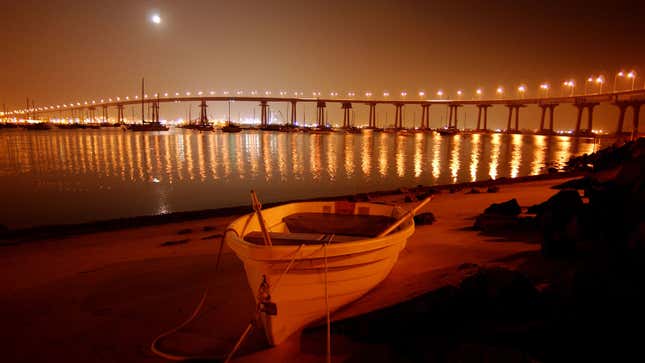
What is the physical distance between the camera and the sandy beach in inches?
195

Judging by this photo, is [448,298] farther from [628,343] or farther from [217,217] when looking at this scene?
[217,217]

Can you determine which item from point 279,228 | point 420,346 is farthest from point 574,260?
point 279,228

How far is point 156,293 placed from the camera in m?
6.69

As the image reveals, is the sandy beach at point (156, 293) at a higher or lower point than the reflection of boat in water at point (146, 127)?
lower

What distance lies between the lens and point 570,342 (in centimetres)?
333

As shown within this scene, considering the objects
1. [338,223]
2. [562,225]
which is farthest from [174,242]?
[562,225]

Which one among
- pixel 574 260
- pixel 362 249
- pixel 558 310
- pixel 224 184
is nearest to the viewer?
pixel 558 310

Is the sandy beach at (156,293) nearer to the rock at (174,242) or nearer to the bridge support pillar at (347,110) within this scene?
the rock at (174,242)

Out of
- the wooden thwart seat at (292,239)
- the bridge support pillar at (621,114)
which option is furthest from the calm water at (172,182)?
the bridge support pillar at (621,114)

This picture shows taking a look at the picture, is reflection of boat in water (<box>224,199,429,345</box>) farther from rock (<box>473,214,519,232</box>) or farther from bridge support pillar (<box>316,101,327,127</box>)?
bridge support pillar (<box>316,101,327,127</box>)

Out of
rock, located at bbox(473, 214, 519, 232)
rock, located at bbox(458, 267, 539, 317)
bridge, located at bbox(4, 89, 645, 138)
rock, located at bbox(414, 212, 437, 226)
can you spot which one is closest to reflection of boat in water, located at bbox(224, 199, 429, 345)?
rock, located at bbox(458, 267, 539, 317)

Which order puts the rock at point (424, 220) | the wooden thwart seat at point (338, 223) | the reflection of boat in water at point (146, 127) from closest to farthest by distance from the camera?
1. the wooden thwart seat at point (338, 223)
2. the rock at point (424, 220)
3. the reflection of boat in water at point (146, 127)

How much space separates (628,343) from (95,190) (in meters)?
24.5

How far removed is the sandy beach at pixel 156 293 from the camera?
4961mm
